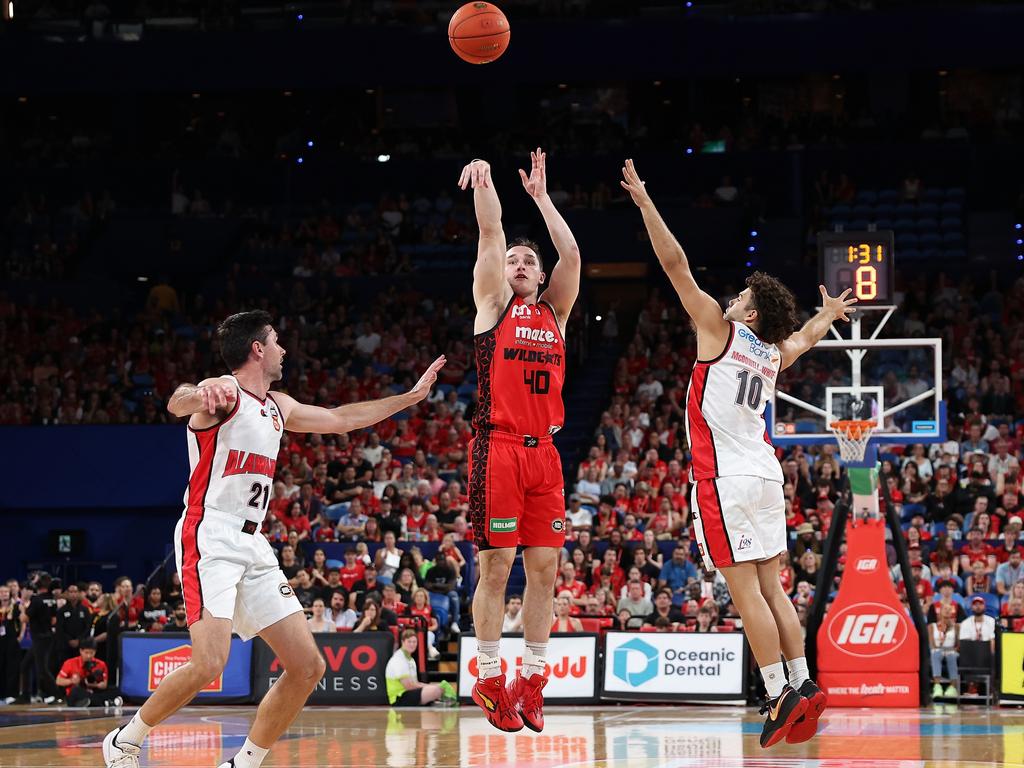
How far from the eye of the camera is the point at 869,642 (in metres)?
17.0

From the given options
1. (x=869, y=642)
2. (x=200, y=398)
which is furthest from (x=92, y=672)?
(x=200, y=398)

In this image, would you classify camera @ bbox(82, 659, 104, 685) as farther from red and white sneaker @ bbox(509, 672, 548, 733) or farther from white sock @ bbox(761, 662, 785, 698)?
white sock @ bbox(761, 662, 785, 698)

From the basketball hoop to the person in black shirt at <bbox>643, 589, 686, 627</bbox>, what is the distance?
339 centimetres

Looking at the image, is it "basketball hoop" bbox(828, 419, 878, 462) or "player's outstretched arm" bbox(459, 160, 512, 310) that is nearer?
"player's outstretched arm" bbox(459, 160, 512, 310)

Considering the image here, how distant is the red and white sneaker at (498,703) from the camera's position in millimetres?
9008

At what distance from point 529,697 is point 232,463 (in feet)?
8.11

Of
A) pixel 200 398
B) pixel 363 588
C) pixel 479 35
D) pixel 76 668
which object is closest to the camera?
pixel 200 398

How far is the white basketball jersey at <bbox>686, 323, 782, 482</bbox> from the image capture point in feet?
29.2

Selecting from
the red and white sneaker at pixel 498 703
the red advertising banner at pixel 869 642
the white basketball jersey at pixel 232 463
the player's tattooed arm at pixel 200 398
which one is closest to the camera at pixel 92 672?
the red advertising banner at pixel 869 642

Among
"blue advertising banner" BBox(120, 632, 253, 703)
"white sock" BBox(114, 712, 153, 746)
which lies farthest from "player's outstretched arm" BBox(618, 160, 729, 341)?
"blue advertising banner" BBox(120, 632, 253, 703)

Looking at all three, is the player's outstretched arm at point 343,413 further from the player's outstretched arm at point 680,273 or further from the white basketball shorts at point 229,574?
the player's outstretched arm at point 680,273

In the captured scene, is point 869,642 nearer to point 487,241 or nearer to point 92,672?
point 487,241

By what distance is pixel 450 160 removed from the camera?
32.9m

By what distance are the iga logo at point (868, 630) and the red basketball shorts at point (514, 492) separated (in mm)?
8622
